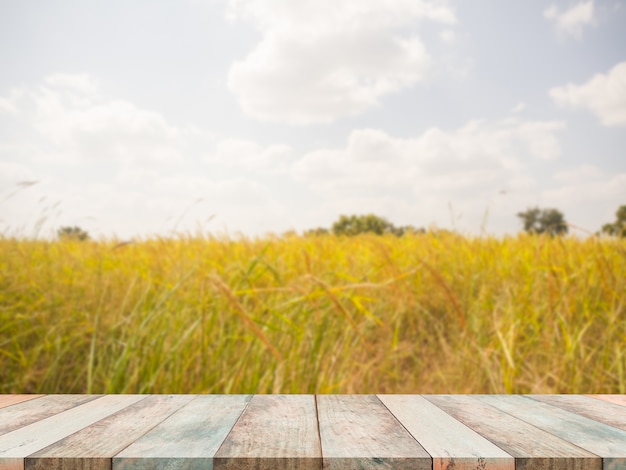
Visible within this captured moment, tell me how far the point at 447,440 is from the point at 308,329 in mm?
1109

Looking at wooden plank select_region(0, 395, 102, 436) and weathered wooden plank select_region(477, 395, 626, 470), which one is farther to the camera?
wooden plank select_region(0, 395, 102, 436)

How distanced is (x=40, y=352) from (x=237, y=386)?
0.99 metres

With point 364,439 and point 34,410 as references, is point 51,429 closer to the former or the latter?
point 34,410

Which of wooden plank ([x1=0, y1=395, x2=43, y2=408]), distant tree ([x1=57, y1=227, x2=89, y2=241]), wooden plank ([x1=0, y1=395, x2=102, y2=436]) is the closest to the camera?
wooden plank ([x1=0, y1=395, x2=102, y2=436])

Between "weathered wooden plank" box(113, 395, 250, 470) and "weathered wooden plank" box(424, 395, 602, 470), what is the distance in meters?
0.41

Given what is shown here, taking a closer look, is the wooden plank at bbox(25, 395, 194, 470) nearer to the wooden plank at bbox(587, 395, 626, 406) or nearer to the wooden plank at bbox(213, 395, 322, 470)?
the wooden plank at bbox(213, 395, 322, 470)

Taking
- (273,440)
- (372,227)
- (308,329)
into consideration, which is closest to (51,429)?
(273,440)

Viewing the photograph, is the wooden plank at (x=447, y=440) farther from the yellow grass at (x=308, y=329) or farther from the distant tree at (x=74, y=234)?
the distant tree at (x=74, y=234)

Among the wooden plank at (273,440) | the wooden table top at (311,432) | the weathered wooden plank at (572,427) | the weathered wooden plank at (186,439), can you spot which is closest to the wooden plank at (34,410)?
the wooden table top at (311,432)

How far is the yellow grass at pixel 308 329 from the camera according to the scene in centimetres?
173

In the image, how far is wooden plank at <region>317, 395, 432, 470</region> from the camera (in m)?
0.69

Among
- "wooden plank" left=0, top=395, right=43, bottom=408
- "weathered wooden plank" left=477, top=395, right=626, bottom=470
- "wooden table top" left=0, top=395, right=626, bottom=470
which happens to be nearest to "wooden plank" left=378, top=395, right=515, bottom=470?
"wooden table top" left=0, top=395, right=626, bottom=470

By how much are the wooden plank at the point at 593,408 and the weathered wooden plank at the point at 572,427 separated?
0.08 feet

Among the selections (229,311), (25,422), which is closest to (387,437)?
(25,422)
